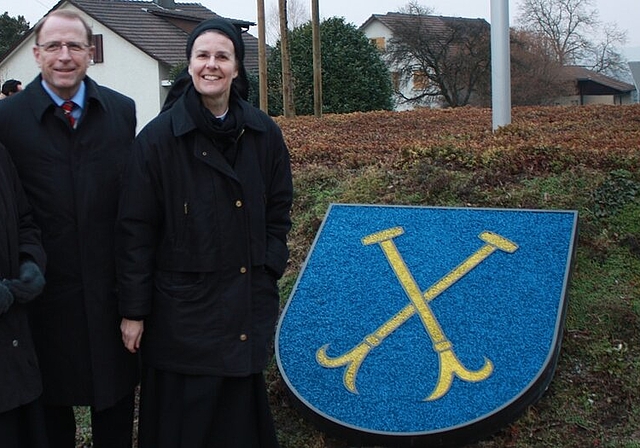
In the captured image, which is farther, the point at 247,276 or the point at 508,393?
the point at 508,393

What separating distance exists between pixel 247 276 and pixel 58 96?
93 centimetres

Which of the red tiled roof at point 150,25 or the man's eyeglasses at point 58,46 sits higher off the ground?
the red tiled roof at point 150,25

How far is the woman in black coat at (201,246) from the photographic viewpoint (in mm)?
2877

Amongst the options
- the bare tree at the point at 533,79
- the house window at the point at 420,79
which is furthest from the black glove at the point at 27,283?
the house window at the point at 420,79

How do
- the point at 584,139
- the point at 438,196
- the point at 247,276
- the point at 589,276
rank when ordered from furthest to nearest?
1. the point at 584,139
2. the point at 438,196
3. the point at 589,276
4. the point at 247,276

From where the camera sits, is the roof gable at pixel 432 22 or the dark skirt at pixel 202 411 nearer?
the dark skirt at pixel 202 411

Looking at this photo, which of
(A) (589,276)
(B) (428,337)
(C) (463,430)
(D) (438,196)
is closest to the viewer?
(C) (463,430)

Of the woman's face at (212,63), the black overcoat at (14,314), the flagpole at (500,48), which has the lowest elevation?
the black overcoat at (14,314)

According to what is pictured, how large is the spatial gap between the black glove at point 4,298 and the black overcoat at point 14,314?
76mm

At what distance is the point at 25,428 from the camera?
2.83m

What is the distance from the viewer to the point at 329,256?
4.73m

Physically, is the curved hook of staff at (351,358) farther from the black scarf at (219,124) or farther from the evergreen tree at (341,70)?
the evergreen tree at (341,70)

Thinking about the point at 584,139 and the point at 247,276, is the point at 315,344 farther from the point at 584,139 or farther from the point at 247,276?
the point at 584,139

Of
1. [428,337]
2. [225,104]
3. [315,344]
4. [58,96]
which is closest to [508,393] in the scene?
[428,337]
